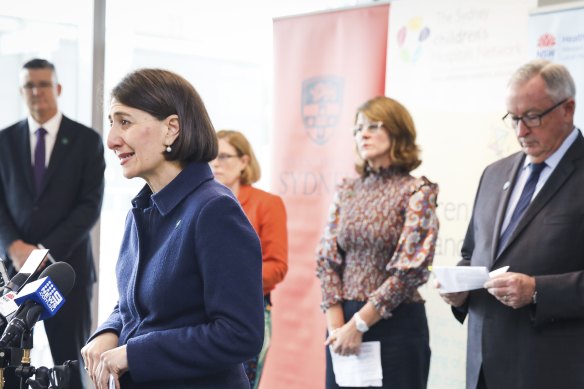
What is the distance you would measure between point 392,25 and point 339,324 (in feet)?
6.39

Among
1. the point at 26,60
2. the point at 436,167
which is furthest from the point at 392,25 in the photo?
the point at 26,60

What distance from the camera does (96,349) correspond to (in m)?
1.94

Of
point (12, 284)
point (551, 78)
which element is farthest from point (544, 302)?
point (12, 284)

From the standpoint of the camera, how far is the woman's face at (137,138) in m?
1.90

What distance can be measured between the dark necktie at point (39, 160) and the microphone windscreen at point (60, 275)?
118 inches

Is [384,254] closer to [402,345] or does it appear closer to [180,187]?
[402,345]

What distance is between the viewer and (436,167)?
4414 millimetres

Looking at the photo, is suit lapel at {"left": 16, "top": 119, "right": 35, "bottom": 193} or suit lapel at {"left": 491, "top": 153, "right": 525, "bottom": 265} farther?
suit lapel at {"left": 16, "top": 119, "right": 35, "bottom": 193}

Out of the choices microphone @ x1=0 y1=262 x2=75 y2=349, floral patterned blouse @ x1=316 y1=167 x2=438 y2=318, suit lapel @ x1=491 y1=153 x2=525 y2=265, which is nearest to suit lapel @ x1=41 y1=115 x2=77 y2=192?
floral patterned blouse @ x1=316 y1=167 x2=438 y2=318

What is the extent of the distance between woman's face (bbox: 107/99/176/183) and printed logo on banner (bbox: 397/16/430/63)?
9.36ft

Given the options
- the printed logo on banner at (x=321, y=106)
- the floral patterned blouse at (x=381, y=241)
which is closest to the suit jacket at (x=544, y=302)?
the floral patterned blouse at (x=381, y=241)

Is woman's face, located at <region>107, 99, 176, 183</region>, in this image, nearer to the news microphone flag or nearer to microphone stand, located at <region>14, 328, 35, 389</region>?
the news microphone flag

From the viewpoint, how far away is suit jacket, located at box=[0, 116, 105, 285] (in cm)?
480

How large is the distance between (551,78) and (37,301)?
192cm
